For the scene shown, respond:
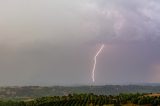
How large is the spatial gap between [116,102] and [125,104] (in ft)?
19.7

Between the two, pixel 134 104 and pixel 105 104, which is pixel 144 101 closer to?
pixel 134 104

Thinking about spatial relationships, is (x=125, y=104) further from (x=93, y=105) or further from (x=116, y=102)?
(x=93, y=105)

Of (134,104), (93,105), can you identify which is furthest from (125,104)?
(93,105)

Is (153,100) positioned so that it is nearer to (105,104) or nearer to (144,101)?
(144,101)

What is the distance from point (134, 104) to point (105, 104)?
1734 cm

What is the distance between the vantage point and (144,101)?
195m

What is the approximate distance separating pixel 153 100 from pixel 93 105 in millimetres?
35814

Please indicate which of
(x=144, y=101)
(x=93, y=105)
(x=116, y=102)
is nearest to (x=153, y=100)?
(x=144, y=101)

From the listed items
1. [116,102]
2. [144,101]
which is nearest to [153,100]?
[144,101]

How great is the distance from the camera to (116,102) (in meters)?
199

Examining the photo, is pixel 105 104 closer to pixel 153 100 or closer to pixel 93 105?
pixel 93 105

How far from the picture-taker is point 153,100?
194500 mm

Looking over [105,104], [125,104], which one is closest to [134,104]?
[125,104]

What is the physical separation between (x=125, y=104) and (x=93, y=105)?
63.1 feet
